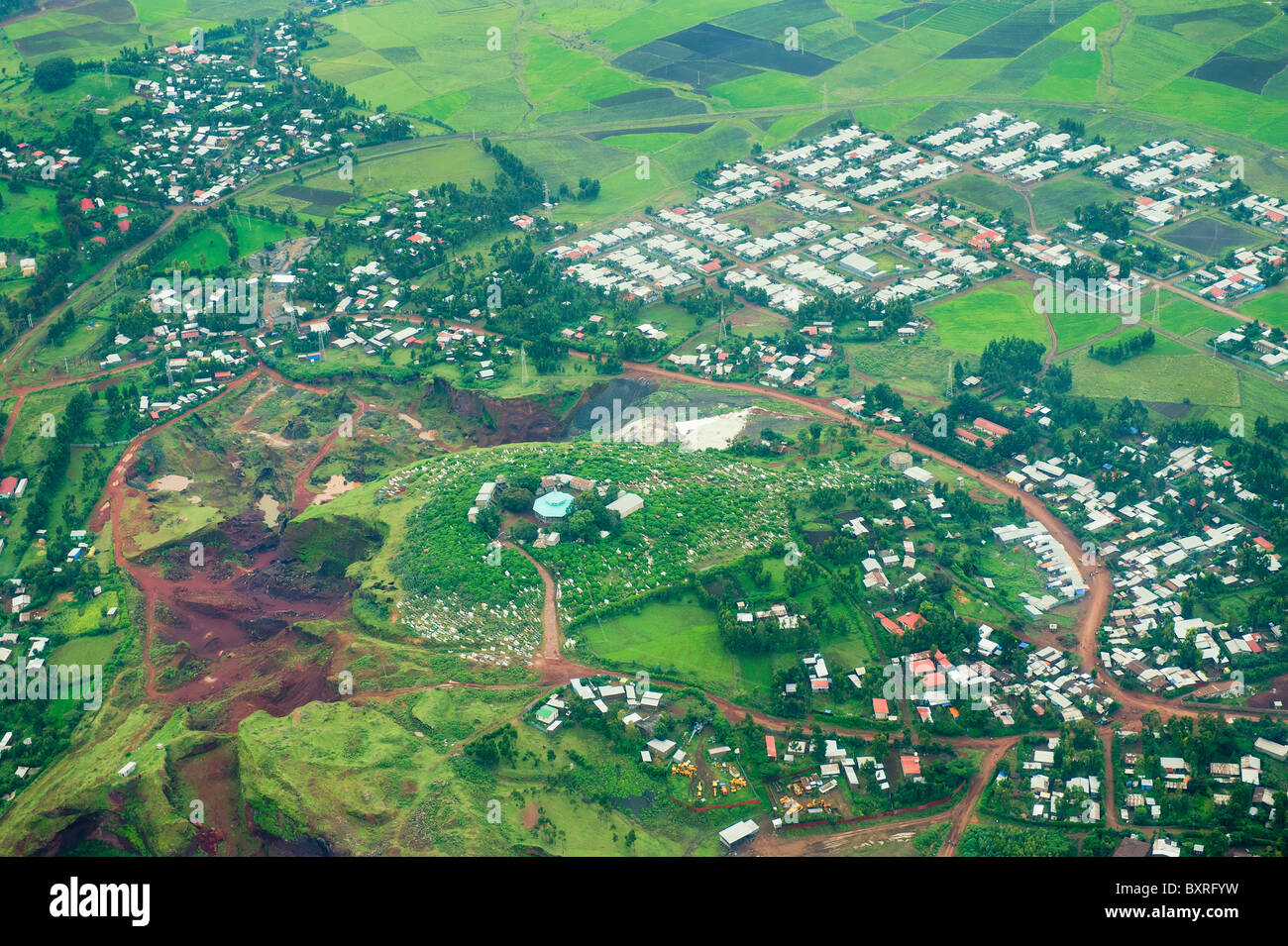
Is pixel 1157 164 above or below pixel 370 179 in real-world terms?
below

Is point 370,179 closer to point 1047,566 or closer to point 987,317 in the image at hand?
point 987,317

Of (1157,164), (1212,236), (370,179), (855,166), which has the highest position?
(370,179)

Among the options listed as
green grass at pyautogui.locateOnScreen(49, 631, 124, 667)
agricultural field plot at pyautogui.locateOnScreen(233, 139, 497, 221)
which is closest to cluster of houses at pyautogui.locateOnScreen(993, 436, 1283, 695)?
green grass at pyautogui.locateOnScreen(49, 631, 124, 667)

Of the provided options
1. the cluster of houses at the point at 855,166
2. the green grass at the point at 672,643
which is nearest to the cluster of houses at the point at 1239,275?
the cluster of houses at the point at 855,166

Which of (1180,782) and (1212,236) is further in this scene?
(1212,236)

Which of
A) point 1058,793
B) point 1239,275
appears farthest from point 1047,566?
point 1239,275

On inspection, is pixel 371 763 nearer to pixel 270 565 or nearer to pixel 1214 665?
pixel 270 565

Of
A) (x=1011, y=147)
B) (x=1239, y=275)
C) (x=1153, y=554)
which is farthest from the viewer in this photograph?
(x=1011, y=147)

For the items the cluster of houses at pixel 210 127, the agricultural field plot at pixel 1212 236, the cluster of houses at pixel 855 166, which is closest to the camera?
the agricultural field plot at pixel 1212 236

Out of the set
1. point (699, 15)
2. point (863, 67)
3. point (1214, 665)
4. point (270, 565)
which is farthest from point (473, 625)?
point (699, 15)

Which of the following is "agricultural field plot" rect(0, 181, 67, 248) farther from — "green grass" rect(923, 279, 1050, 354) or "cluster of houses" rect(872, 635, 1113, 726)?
"cluster of houses" rect(872, 635, 1113, 726)

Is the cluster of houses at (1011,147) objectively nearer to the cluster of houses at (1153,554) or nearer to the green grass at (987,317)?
the green grass at (987,317)
